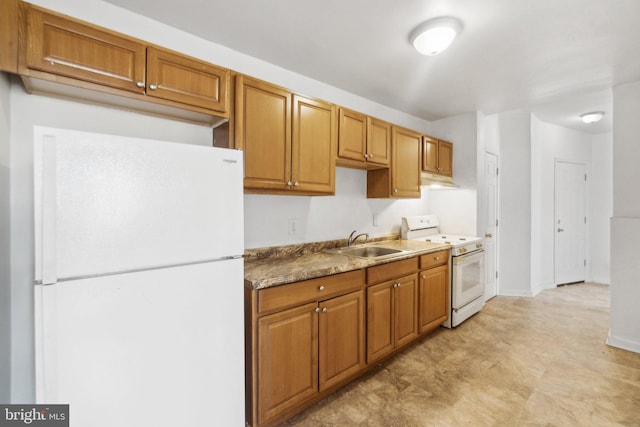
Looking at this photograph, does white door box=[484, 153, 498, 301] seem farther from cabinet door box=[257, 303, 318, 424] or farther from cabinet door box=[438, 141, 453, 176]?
cabinet door box=[257, 303, 318, 424]

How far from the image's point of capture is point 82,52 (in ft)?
4.42

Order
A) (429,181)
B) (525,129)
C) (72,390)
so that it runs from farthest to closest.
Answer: (525,129), (429,181), (72,390)

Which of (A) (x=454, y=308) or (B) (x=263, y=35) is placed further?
(A) (x=454, y=308)

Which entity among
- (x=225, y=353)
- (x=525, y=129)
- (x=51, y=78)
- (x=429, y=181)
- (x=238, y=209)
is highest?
(x=525, y=129)

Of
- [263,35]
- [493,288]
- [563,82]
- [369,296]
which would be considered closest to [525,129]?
[563,82]

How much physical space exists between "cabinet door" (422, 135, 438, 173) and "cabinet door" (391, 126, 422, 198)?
0.14 meters

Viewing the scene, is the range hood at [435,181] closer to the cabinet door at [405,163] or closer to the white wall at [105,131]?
the cabinet door at [405,163]

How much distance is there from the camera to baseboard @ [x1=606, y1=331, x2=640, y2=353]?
262cm

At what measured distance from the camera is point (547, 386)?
211cm

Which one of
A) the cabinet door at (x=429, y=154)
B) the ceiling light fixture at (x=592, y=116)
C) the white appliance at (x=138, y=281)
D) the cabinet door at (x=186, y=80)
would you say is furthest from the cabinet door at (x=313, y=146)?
the ceiling light fixture at (x=592, y=116)

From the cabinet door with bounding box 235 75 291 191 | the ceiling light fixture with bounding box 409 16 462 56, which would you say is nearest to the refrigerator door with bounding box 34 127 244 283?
the cabinet door with bounding box 235 75 291 191

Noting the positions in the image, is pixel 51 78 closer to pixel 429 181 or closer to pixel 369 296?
pixel 369 296

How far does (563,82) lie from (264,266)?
3.38 m

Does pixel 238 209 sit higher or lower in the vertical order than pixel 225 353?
higher
